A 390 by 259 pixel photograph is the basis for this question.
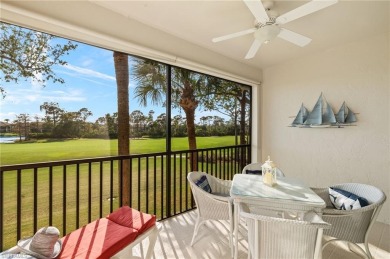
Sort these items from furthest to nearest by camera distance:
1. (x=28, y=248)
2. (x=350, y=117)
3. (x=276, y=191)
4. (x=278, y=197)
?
(x=350, y=117) → (x=276, y=191) → (x=278, y=197) → (x=28, y=248)

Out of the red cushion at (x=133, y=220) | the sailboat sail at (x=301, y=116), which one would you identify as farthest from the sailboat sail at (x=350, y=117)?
the red cushion at (x=133, y=220)

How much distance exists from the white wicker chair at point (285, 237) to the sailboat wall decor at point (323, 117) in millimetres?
2345

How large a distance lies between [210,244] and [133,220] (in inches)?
38.8

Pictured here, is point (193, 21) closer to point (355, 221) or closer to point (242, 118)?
point (242, 118)

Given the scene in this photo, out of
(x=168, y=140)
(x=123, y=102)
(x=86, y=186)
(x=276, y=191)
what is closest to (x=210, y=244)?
(x=276, y=191)

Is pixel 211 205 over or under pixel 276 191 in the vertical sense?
under

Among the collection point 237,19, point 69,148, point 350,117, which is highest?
point 237,19

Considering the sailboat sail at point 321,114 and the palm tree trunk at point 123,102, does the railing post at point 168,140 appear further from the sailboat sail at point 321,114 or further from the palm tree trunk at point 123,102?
the sailboat sail at point 321,114

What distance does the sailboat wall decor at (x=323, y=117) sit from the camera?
3.26m

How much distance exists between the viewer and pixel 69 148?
9.30ft

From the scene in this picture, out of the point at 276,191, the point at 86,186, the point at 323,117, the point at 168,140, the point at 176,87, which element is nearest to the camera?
the point at 276,191

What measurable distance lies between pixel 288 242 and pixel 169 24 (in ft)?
8.25

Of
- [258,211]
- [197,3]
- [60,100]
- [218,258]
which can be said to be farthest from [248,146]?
[60,100]

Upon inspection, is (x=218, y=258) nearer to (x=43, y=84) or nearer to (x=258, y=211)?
(x=258, y=211)
